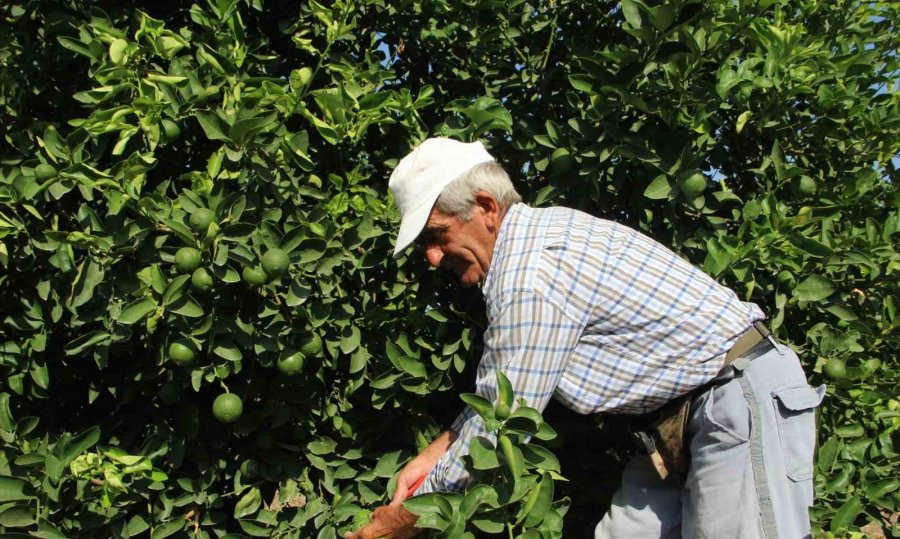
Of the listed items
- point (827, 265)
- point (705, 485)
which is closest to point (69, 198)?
point (705, 485)

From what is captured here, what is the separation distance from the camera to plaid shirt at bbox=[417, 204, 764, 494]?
6.59 ft

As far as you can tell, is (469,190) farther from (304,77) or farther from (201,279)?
(201,279)

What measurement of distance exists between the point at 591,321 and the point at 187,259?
101cm

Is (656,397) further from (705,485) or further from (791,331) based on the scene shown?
(791,331)

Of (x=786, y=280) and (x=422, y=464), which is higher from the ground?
(x=786, y=280)

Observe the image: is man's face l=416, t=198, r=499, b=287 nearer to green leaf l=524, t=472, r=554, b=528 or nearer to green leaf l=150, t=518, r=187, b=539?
green leaf l=524, t=472, r=554, b=528

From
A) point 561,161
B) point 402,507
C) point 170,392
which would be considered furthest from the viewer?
point 561,161

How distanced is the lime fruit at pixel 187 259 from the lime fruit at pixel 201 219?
0.06 metres

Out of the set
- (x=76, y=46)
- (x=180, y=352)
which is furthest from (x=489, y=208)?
(x=76, y=46)

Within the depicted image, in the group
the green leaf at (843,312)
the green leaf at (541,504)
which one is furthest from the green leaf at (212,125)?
the green leaf at (843,312)

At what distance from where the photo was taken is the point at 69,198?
8.61ft

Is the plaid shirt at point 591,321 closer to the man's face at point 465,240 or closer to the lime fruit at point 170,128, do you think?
the man's face at point 465,240

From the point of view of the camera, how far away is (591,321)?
2117mm

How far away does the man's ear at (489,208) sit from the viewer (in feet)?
7.27
